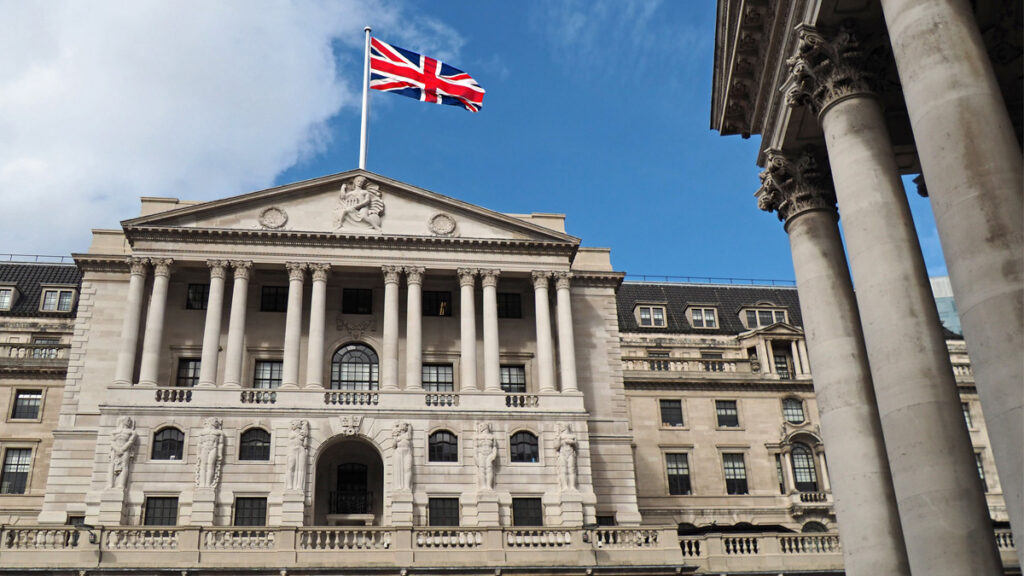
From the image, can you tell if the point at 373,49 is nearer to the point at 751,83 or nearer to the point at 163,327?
the point at 163,327

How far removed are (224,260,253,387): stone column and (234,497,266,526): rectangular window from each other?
626 centimetres

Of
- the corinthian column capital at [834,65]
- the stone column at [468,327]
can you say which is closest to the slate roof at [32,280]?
the stone column at [468,327]

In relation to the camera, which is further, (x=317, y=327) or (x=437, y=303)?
(x=437, y=303)

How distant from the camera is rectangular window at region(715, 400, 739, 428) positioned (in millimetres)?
74188

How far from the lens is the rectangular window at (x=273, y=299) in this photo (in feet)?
187

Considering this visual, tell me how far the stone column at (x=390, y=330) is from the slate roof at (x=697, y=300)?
32411 mm

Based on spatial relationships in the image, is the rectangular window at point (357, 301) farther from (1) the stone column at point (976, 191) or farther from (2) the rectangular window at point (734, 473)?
(1) the stone column at point (976, 191)

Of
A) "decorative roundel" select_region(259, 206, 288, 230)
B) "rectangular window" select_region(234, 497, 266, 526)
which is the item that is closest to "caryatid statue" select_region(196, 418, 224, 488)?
"rectangular window" select_region(234, 497, 266, 526)

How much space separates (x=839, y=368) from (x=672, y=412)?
54735mm

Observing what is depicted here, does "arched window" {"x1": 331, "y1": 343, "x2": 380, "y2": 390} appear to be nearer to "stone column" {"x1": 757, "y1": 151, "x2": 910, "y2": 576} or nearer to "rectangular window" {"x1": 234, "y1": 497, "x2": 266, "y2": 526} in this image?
"rectangular window" {"x1": 234, "y1": 497, "x2": 266, "y2": 526}

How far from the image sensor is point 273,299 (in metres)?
57.2

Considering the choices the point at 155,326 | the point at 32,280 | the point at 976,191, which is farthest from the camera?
the point at 32,280

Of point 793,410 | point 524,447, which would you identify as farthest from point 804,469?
point 524,447

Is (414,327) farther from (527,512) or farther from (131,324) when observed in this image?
(131,324)
